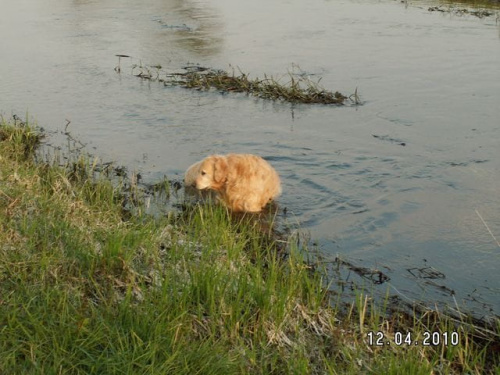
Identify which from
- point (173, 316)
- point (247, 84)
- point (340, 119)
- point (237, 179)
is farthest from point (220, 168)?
point (247, 84)

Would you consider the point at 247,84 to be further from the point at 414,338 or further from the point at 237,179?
the point at 414,338

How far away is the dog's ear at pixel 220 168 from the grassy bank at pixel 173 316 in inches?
60.7

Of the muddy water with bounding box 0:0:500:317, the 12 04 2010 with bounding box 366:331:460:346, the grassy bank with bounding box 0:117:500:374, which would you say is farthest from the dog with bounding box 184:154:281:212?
the 12 04 2010 with bounding box 366:331:460:346

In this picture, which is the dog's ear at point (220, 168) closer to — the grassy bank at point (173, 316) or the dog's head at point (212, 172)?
the dog's head at point (212, 172)

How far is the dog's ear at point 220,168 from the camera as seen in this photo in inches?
297

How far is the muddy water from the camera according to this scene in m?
6.97

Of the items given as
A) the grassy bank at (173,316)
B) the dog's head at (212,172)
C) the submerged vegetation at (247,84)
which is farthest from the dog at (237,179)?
the submerged vegetation at (247,84)

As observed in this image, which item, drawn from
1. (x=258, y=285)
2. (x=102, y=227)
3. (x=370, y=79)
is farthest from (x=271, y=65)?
(x=258, y=285)

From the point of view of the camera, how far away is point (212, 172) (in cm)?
755

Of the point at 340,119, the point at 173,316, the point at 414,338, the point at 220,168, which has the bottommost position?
the point at 414,338

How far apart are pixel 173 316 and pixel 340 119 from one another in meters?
7.35

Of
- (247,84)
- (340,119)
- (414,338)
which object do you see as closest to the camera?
(414,338)

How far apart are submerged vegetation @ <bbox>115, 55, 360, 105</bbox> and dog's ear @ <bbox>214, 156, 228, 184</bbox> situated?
4.97 metres

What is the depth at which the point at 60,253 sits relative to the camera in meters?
5.11
